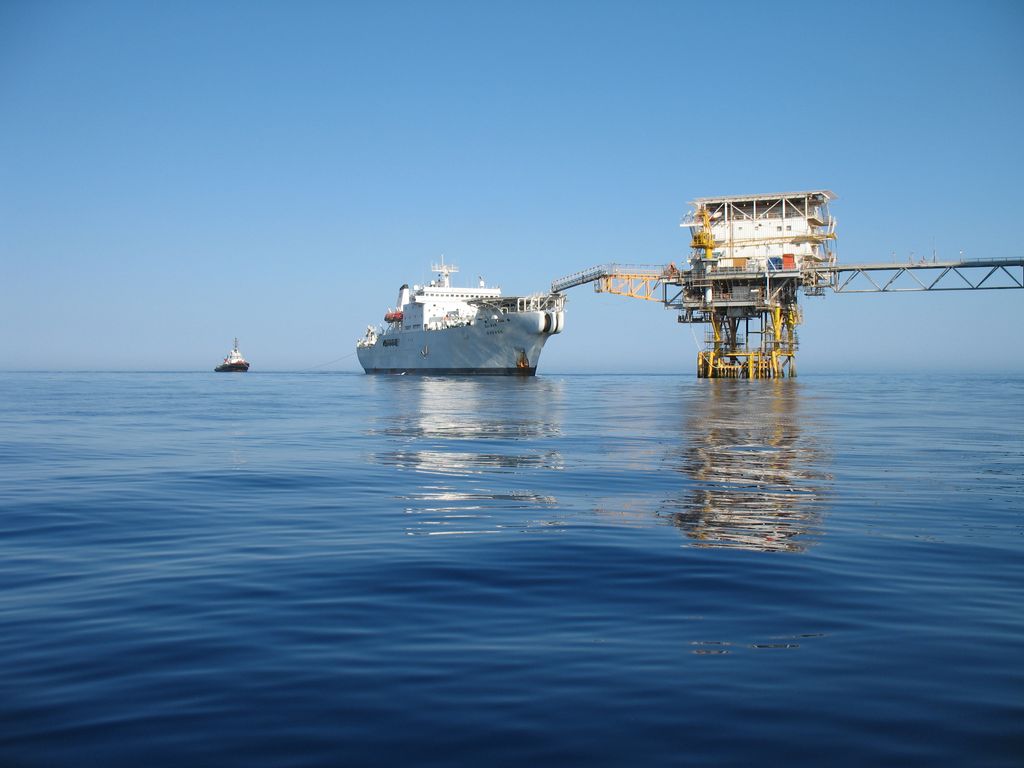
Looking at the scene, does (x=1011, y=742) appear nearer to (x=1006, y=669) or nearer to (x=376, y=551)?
(x=1006, y=669)

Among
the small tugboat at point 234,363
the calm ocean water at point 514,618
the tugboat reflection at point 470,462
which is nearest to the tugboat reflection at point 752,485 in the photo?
the calm ocean water at point 514,618

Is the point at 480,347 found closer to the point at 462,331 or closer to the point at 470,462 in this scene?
the point at 462,331

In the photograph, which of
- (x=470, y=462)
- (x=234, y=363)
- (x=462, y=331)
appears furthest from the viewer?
(x=234, y=363)

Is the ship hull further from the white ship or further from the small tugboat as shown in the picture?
the small tugboat

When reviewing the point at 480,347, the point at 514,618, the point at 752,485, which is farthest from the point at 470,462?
the point at 480,347

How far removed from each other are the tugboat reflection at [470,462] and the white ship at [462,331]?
1716 inches

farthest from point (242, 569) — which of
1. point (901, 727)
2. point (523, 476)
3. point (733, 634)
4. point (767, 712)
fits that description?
point (523, 476)

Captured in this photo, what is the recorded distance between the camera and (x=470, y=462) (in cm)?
1745

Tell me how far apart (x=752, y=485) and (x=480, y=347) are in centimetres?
7130

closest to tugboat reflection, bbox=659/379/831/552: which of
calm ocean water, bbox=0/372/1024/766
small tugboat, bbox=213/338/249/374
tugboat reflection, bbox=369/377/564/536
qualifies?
calm ocean water, bbox=0/372/1024/766

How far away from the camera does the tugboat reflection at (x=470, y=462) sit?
35.5 ft

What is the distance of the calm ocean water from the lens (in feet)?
14.0

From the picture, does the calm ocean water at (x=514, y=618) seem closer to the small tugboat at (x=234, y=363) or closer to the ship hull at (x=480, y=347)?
the ship hull at (x=480, y=347)

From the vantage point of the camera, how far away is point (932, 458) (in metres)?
17.7
